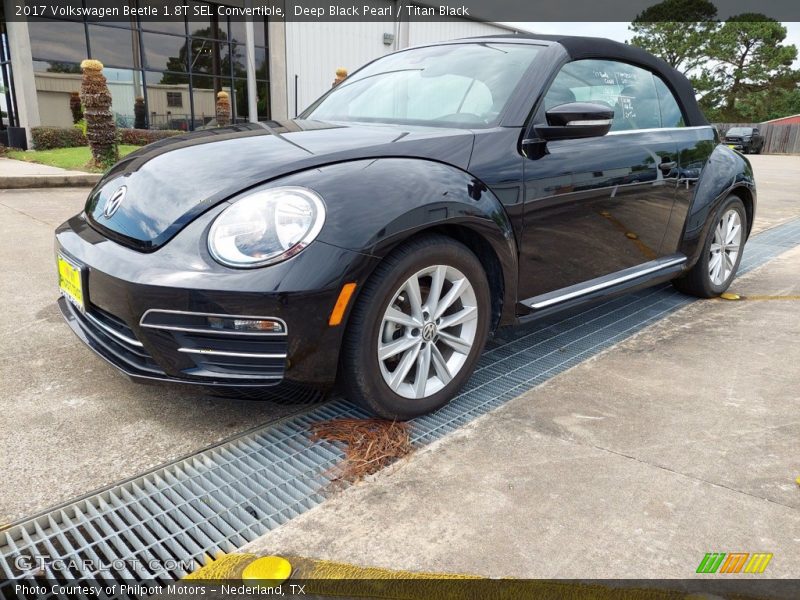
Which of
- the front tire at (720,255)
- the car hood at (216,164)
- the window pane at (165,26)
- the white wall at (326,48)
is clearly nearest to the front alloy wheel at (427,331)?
the car hood at (216,164)

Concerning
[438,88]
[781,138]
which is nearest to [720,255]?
[438,88]

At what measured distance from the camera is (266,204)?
79.1 inches

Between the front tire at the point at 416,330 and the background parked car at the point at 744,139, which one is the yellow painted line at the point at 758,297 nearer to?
the front tire at the point at 416,330

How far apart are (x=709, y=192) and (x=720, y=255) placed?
61 centimetres

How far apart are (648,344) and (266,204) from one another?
2331 millimetres

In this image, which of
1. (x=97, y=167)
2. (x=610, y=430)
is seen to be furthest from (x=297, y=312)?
(x=97, y=167)

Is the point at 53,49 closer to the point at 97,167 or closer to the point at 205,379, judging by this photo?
the point at 97,167

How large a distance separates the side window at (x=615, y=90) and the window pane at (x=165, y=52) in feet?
53.7

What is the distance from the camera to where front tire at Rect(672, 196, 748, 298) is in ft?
13.2

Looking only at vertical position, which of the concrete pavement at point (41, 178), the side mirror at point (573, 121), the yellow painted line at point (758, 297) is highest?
the side mirror at point (573, 121)

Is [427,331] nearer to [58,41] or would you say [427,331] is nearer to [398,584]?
[398,584]

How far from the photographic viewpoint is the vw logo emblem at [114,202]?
2324 millimetres

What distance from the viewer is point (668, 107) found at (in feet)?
11.8

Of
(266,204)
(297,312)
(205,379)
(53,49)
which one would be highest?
(53,49)
